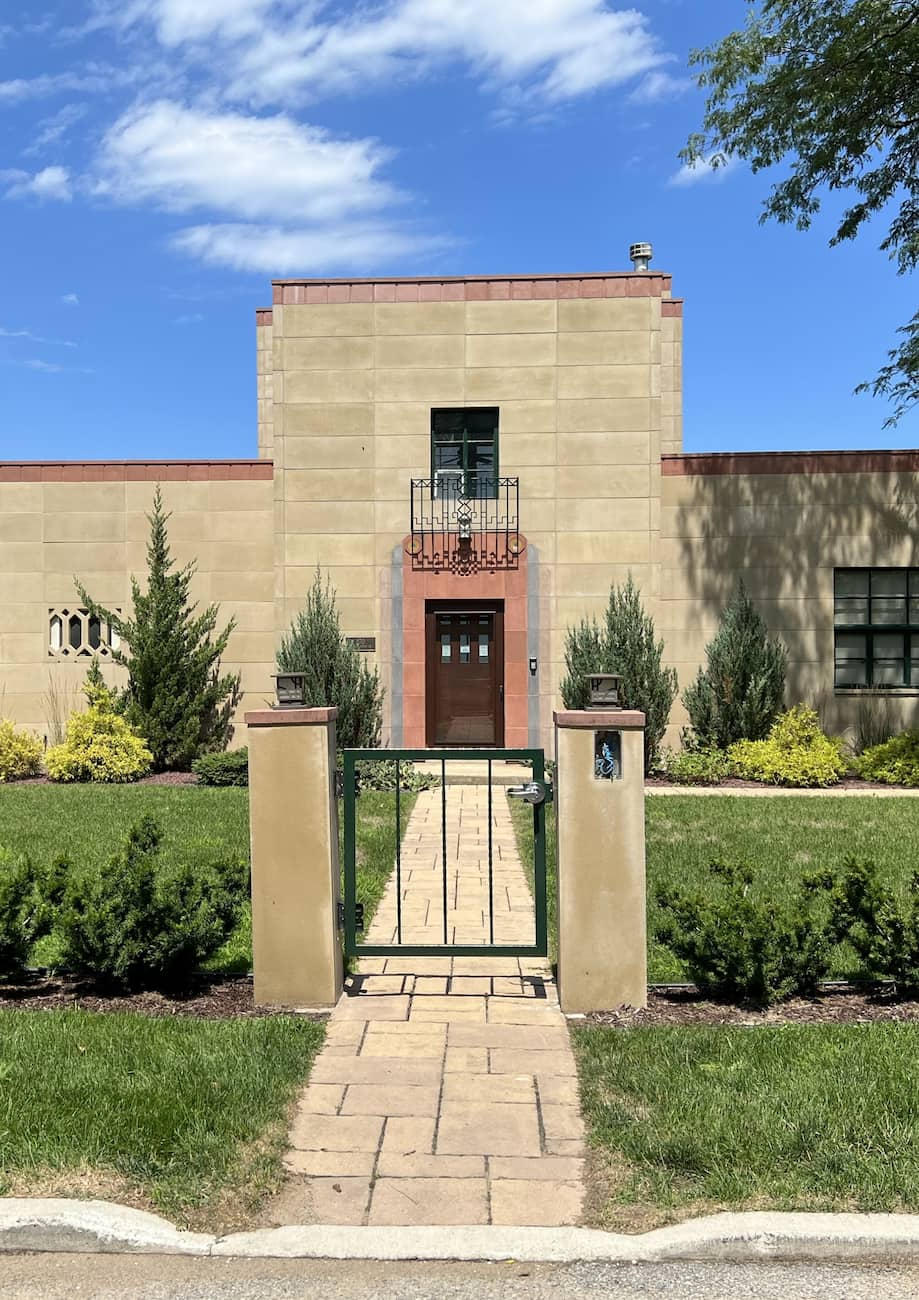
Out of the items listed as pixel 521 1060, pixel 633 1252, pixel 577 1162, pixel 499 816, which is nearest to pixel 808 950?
pixel 521 1060

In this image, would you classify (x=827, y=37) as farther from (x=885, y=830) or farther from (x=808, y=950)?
(x=808, y=950)

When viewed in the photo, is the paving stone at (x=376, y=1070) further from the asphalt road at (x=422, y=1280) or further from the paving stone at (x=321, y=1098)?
the asphalt road at (x=422, y=1280)

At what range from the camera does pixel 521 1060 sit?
438 cm

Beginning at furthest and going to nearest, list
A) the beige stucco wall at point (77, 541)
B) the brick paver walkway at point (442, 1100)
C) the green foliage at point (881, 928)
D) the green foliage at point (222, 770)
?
the beige stucco wall at point (77, 541) → the green foliage at point (222, 770) → the green foliage at point (881, 928) → the brick paver walkway at point (442, 1100)

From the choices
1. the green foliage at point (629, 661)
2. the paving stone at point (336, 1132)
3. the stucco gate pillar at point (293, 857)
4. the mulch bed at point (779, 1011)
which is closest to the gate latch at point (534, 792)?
the stucco gate pillar at point (293, 857)

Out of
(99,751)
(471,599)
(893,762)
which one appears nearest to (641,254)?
(471,599)

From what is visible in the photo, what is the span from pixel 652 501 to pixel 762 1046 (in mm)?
11074

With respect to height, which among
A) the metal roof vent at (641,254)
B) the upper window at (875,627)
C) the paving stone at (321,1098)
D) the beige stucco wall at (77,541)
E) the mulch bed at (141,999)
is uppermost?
the metal roof vent at (641,254)

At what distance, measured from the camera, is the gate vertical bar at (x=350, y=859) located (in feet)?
17.0

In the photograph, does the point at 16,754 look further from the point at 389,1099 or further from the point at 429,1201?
the point at 429,1201

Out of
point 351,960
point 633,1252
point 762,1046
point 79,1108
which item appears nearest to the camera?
point 633,1252

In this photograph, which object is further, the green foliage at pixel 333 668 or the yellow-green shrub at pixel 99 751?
the green foliage at pixel 333 668

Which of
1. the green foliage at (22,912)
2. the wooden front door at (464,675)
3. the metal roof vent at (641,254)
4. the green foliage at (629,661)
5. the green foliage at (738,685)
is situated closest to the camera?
the green foliage at (22,912)

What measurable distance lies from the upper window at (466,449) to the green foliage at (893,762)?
6734mm
